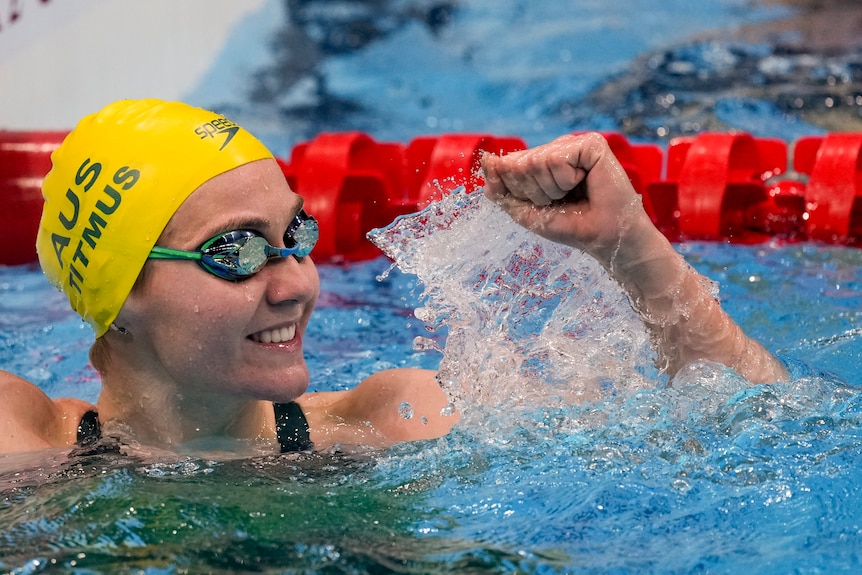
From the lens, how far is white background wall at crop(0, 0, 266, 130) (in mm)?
6906

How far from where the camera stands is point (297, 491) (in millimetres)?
1758

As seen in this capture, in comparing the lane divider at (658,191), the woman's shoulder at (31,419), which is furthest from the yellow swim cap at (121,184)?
the lane divider at (658,191)

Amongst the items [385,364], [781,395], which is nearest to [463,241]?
[781,395]

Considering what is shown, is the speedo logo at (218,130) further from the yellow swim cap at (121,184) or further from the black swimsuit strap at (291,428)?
the black swimsuit strap at (291,428)

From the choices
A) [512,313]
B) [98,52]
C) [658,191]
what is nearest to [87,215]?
[512,313]

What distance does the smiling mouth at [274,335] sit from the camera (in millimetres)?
1807

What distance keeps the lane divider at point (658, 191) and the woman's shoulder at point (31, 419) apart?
2.39m

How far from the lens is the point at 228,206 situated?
1.81 metres

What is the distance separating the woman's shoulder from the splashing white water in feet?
2.43

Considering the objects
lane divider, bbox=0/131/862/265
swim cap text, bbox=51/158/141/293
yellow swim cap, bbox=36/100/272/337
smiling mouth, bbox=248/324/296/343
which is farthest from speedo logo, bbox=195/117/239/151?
lane divider, bbox=0/131/862/265

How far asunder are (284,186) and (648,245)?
70 cm

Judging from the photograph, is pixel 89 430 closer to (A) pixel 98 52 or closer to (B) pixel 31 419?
(B) pixel 31 419

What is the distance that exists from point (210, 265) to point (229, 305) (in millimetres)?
77

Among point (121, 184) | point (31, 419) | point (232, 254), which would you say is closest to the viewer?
point (232, 254)
